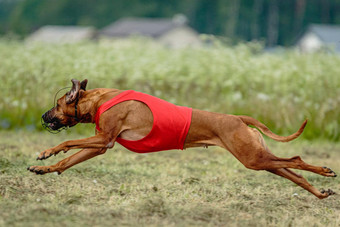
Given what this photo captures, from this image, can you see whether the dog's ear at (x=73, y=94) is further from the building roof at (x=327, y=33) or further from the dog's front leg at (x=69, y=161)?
the building roof at (x=327, y=33)

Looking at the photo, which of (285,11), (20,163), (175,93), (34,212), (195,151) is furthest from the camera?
(285,11)

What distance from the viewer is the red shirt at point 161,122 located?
511 centimetres

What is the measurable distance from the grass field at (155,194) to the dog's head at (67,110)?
0.66m

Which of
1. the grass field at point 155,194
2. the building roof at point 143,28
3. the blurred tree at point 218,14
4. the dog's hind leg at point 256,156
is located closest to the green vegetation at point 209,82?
the grass field at point 155,194

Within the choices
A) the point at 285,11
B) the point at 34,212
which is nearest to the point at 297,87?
the point at 34,212

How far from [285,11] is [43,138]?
53796 mm

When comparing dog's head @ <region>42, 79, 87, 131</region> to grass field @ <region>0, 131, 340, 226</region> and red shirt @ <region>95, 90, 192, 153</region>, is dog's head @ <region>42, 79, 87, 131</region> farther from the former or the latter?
grass field @ <region>0, 131, 340, 226</region>

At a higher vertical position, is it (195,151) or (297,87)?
(297,87)

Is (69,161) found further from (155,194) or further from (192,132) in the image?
(192,132)

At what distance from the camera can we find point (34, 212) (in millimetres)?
4395

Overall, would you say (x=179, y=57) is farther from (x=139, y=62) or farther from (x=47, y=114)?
(x=47, y=114)

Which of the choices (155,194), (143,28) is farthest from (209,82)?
(143,28)

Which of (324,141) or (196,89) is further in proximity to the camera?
(196,89)

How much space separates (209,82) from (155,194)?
20.1 ft
